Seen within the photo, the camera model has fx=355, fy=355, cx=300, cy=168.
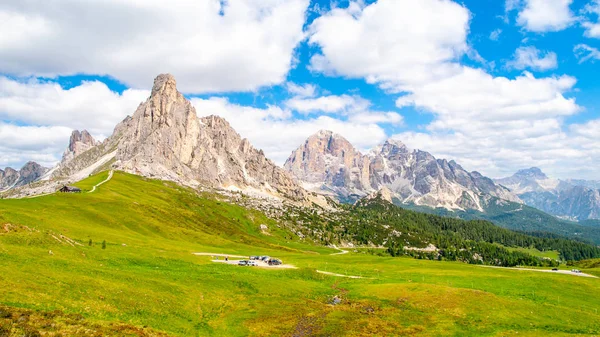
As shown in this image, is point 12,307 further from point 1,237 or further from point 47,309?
point 1,237

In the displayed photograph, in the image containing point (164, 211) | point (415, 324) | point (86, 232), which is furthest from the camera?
point (164, 211)

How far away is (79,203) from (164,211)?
4679 centimetres

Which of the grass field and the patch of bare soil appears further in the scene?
the grass field

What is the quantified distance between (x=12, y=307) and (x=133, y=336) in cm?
1000

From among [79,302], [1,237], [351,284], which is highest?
[1,237]

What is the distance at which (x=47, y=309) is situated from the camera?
30.9 meters

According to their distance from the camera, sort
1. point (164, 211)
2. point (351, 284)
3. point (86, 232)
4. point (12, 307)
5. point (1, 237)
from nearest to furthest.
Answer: point (12, 307) → point (1, 237) → point (351, 284) → point (86, 232) → point (164, 211)

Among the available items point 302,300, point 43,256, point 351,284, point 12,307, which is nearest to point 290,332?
point 302,300

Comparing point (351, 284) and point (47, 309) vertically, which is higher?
point (47, 309)

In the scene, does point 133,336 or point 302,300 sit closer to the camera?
point 133,336

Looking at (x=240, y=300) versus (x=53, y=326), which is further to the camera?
(x=240, y=300)

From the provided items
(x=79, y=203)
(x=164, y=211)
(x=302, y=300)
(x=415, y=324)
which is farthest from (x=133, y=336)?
(x=164, y=211)

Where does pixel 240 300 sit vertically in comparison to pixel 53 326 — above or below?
below

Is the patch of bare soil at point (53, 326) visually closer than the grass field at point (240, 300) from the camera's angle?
Yes
